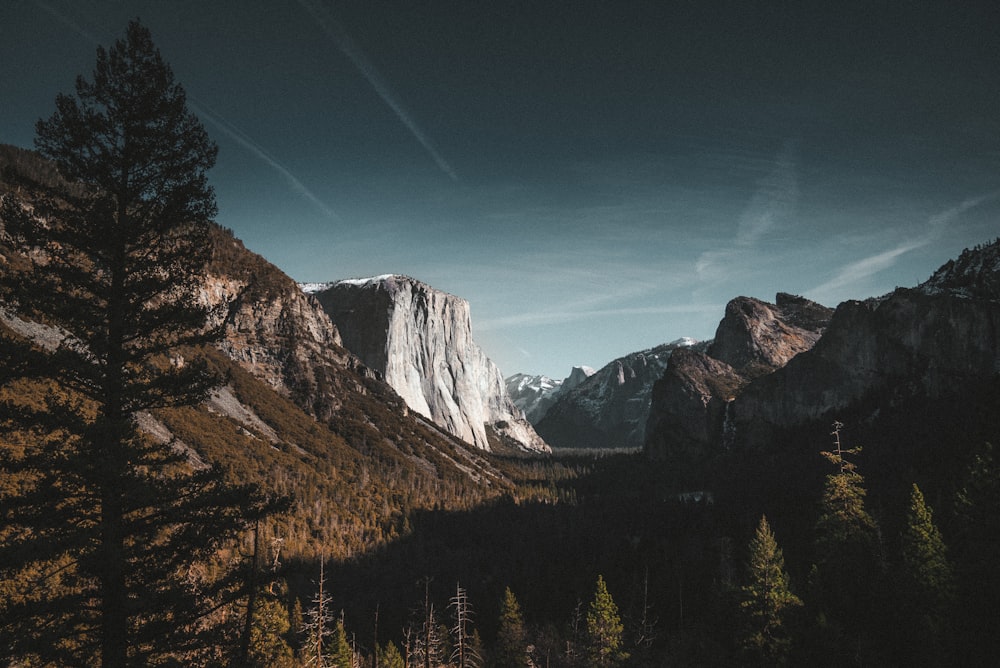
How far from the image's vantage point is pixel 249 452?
374 feet

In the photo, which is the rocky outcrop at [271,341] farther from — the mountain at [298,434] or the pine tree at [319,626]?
the pine tree at [319,626]

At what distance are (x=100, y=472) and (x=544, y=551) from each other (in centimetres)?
9891

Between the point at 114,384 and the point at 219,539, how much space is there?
350 centimetres

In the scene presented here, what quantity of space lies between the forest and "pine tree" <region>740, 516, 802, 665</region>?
0.14m

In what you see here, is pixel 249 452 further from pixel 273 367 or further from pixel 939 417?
pixel 939 417

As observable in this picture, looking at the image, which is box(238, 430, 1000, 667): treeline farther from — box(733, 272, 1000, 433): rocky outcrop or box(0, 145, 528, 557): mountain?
box(733, 272, 1000, 433): rocky outcrop

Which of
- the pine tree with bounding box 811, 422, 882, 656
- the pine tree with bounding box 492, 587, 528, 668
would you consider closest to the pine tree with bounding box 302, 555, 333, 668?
the pine tree with bounding box 492, 587, 528, 668

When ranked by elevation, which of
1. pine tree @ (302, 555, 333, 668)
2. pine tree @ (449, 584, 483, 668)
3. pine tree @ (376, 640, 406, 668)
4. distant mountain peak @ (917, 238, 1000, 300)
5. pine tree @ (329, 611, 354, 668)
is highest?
distant mountain peak @ (917, 238, 1000, 300)

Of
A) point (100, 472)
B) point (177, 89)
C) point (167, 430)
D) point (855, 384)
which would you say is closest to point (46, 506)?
point (100, 472)

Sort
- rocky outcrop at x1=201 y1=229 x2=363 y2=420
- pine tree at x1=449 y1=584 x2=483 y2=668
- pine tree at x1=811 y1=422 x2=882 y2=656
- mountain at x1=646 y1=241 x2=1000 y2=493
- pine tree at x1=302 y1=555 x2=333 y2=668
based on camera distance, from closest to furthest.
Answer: pine tree at x1=302 y1=555 x2=333 y2=668
pine tree at x1=449 y1=584 x2=483 y2=668
pine tree at x1=811 y1=422 x2=882 y2=656
mountain at x1=646 y1=241 x2=1000 y2=493
rocky outcrop at x1=201 y1=229 x2=363 y2=420

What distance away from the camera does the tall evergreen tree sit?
8.83 metres

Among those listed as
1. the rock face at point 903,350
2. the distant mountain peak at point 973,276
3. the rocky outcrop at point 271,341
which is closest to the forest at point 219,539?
the rock face at point 903,350

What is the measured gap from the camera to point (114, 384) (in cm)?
978

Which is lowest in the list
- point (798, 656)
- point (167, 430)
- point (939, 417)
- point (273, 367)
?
point (798, 656)
